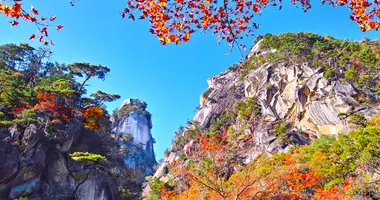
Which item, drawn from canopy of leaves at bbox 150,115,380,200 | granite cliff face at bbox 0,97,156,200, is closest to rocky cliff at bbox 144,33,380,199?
canopy of leaves at bbox 150,115,380,200

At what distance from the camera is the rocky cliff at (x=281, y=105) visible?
27.4 m

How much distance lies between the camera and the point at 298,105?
31.1 meters

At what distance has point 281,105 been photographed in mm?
33719

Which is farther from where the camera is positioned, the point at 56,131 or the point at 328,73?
the point at 328,73

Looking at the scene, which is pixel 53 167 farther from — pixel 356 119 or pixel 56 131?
pixel 356 119

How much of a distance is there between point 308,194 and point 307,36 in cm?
3827

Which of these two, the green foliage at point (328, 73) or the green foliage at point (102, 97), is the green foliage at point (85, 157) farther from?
the green foliage at point (328, 73)

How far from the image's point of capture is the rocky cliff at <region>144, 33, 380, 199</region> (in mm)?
27406

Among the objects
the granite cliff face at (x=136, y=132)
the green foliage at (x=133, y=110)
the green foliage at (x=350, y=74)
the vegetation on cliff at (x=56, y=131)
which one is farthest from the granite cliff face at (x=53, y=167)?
the green foliage at (x=133, y=110)

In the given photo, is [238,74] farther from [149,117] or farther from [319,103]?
[149,117]

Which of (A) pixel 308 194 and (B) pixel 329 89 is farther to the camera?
(B) pixel 329 89

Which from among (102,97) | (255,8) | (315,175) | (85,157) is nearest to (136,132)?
(102,97)

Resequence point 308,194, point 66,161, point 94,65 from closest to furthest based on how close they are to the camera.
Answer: point 308,194 < point 66,161 < point 94,65

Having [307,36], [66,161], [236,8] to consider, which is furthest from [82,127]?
[307,36]
